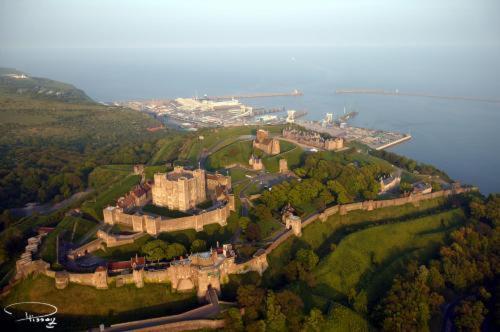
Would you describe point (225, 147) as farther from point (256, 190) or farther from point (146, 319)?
point (146, 319)

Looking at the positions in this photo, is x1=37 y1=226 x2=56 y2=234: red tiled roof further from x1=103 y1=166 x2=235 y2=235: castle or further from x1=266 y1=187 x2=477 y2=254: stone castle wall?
x1=266 y1=187 x2=477 y2=254: stone castle wall

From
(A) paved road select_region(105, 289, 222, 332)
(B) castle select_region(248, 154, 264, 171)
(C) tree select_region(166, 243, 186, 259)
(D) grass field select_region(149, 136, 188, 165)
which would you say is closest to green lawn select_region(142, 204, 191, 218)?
(C) tree select_region(166, 243, 186, 259)

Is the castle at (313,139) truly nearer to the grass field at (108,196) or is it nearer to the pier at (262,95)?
the grass field at (108,196)

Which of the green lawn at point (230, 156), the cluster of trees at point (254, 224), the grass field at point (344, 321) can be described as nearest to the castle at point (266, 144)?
the green lawn at point (230, 156)

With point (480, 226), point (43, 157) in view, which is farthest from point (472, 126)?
point (43, 157)

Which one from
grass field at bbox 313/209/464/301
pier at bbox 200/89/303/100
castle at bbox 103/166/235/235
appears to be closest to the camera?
grass field at bbox 313/209/464/301

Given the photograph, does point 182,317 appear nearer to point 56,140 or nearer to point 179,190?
point 179,190
